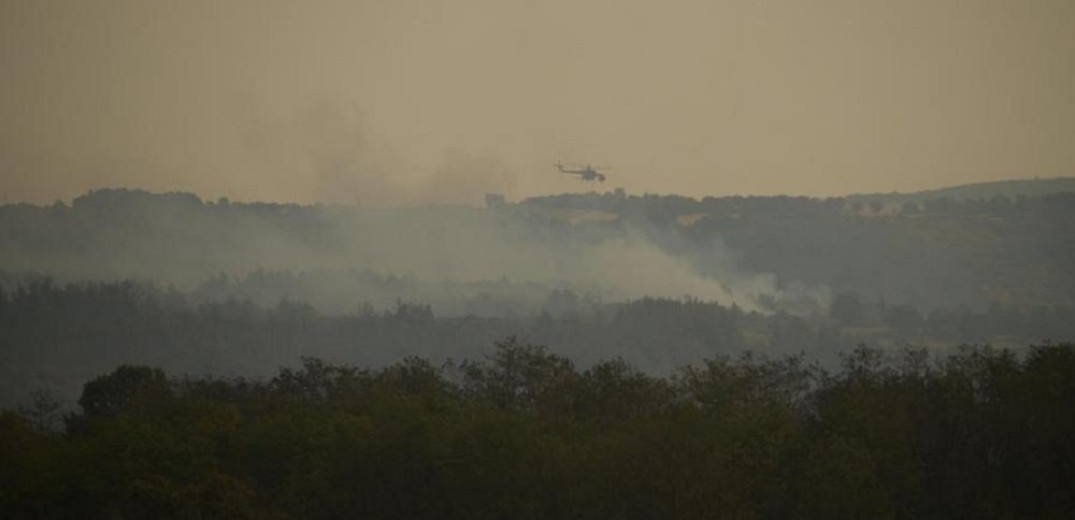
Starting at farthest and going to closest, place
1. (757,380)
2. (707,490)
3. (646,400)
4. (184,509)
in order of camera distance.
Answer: (757,380)
(646,400)
(707,490)
(184,509)

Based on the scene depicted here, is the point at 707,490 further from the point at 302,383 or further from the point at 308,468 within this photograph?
the point at 302,383

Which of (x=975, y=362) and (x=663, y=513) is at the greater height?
(x=975, y=362)

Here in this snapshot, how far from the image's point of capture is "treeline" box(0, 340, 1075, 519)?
90562 mm

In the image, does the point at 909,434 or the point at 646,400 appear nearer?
the point at 909,434

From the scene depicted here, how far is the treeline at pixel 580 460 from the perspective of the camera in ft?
297

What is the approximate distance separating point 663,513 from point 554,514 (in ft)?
18.6

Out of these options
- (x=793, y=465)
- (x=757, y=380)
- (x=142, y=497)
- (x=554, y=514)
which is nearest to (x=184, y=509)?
(x=142, y=497)

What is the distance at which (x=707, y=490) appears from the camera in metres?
89.6

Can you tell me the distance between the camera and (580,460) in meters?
94.6

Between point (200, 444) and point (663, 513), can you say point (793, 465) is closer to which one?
point (663, 513)

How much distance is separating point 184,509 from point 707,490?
81.7ft

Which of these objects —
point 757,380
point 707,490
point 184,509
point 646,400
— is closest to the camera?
point 184,509

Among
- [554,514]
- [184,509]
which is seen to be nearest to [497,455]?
→ [554,514]

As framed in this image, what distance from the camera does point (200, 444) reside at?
95.9 metres
